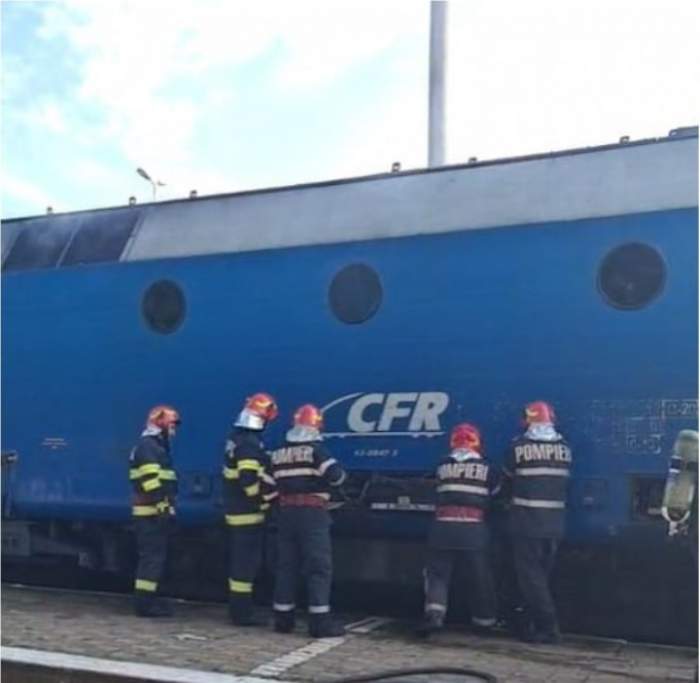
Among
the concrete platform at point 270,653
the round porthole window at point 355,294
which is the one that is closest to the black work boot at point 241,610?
the concrete platform at point 270,653

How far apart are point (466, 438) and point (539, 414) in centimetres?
52

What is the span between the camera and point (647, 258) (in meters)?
6.55

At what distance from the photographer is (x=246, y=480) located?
7.26m

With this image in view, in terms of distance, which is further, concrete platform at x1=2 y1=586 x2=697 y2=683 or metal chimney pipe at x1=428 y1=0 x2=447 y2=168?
metal chimney pipe at x1=428 y1=0 x2=447 y2=168

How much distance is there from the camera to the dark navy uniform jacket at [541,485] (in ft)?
21.6

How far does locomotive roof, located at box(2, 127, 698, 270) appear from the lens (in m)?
6.77

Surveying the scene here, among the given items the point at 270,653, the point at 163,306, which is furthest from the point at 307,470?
the point at 163,306

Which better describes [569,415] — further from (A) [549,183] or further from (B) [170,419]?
(B) [170,419]

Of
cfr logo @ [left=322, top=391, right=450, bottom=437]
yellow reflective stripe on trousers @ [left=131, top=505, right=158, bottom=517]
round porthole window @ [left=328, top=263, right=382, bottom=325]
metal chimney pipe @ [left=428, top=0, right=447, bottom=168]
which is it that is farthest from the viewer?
metal chimney pipe @ [left=428, top=0, right=447, bottom=168]

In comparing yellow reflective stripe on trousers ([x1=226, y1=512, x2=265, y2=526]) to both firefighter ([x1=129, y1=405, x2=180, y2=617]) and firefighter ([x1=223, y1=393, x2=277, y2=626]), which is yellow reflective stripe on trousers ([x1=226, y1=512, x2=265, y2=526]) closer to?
firefighter ([x1=223, y1=393, x2=277, y2=626])

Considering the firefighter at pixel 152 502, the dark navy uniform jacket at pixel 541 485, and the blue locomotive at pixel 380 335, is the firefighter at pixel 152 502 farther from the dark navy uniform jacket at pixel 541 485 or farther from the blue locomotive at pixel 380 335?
the dark navy uniform jacket at pixel 541 485

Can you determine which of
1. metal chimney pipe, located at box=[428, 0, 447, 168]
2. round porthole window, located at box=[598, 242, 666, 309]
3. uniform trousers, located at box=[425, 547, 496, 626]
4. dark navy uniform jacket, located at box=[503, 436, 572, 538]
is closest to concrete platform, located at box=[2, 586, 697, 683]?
uniform trousers, located at box=[425, 547, 496, 626]

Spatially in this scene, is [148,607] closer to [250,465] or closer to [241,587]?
[241,587]

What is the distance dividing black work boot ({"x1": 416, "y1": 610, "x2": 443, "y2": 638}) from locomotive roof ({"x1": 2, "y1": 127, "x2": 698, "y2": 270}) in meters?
2.72
